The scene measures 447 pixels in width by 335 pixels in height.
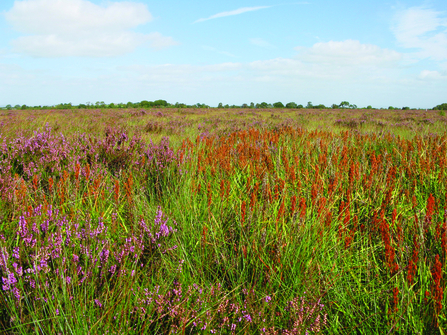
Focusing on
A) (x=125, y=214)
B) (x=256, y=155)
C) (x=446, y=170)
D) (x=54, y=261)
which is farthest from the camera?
(x=256, y=155)

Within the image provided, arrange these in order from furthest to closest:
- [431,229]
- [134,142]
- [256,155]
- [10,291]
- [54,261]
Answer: [134,142]
[256,155]
[431,229]
[54,261]
[10,291]

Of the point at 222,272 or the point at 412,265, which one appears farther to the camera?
the point at 222,272

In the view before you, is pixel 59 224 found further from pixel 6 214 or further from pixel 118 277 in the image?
pixel 6 214

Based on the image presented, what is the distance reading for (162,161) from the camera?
3.51m

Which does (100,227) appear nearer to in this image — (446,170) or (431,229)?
(431,229)

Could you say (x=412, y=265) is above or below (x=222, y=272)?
above

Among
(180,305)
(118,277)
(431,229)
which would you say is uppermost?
(431,229)

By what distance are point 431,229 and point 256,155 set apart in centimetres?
197

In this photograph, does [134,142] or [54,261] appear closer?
[54,261]

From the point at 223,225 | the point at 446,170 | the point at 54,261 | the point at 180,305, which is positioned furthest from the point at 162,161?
the point at 446,170

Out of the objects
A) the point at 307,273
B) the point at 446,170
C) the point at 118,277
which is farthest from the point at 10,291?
the point at 446,170

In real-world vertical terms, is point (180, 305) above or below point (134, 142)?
below

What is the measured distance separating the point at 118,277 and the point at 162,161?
2.26 m

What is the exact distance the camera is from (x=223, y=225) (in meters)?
2.06
